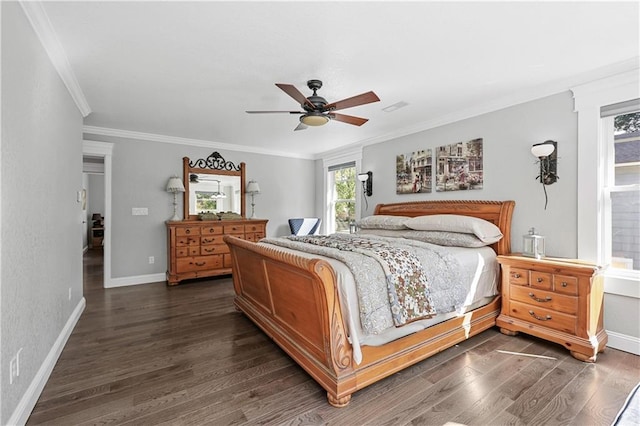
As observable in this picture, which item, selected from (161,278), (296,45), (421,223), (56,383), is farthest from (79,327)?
(421,223)

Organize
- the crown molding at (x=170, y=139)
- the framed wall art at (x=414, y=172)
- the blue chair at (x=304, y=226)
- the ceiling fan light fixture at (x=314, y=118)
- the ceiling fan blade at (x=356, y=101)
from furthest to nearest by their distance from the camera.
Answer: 1. the blue chair at (x=304, y=226)
2. the crown molding at (x=170, y=139)
3. the framed wall art at (x=414, y=172)
4. the ceiling fan light fixture at (x=314, y=118)
5. the ceiling fan blade at (x=356, y=101)

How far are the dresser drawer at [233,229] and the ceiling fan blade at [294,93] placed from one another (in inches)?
122

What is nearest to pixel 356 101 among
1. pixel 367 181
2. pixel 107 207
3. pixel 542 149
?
pixel 542 149

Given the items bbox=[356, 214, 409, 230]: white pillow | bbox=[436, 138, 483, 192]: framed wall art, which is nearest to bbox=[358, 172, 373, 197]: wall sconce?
bbox=[356, 214, 409, 230]: white pillow

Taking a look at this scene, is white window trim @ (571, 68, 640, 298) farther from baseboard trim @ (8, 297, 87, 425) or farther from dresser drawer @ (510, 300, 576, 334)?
baseboard trim @ (8, 297, 87, 425)

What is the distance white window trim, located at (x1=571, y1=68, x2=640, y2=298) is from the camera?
254cm

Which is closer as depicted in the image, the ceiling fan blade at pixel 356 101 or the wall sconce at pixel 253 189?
the ceiling fan blade at pixel 356 101

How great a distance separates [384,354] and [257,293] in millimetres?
1376

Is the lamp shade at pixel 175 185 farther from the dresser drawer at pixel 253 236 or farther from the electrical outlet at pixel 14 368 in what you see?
the electrical outlet at pixel 14 368

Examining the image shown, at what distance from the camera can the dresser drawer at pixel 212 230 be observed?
484 cm

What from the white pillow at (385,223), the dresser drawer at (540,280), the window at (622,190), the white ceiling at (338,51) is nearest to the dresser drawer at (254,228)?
the white pillow at (385,223)

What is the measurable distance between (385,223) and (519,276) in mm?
1626

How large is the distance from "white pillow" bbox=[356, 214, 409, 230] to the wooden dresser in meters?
2.22

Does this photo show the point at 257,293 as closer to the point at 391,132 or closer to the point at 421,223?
the point at 421,223
